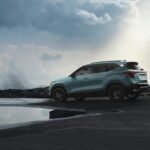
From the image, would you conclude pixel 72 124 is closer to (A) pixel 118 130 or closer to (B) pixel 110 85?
(A) pixel 118 130

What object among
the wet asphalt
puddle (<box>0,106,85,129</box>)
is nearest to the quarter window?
puddle (<box>0,106,85,129</box>)

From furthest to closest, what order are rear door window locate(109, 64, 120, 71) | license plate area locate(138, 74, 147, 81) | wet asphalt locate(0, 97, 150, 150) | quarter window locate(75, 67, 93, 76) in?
quarter window locate(75, 67, 93, 76), rear door window locate(109, 64, 120, 71), license plate area locate(138, 74, 147, 81), wet asphalt locate(0, 97, 150, 150)

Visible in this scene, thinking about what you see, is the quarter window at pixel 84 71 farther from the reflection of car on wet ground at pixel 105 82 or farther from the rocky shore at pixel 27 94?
the rocky shore at pixel 27 94

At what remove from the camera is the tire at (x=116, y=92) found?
22.4m

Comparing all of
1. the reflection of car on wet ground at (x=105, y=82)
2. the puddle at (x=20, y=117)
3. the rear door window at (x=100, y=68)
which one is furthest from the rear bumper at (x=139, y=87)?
the puddle at (x=20, y=117)

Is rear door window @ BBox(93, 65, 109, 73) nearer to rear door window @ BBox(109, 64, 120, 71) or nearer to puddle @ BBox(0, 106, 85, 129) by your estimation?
rear door window @ BBox(109, 64, 120, 71)

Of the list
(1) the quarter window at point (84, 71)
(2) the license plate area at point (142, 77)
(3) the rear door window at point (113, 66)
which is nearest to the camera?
(2) the license plate area at point (142, 77)

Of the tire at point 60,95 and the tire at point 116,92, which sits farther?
the tire at point 60,95

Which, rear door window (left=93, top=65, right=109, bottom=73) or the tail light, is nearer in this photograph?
the tail light

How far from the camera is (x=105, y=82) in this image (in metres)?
23.0

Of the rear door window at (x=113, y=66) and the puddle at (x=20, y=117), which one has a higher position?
the rear door window at (x=113, y=66)

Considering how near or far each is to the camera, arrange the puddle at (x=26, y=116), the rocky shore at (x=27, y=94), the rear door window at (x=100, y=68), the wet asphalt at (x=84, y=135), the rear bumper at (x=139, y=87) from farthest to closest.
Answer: the rocky shore at (x=27, y=94) → the rear door window at (x=100, y=68) → the rear bumper at (x=139, y=87) → the puddle at (x=26, y=116) → the wet asphalt at (x=84, y=135)

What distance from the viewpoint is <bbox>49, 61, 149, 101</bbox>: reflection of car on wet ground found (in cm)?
2245

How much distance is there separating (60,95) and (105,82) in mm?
3020
